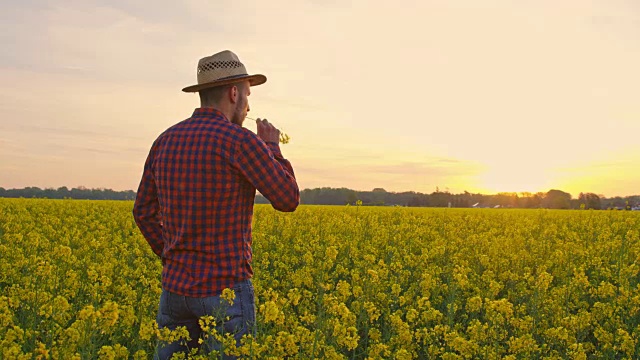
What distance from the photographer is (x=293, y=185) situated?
293 centimetres

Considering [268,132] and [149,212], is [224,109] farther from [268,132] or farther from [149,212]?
[149,212]

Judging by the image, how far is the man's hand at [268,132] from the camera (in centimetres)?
307

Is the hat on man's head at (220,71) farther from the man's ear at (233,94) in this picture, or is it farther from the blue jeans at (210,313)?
the blue jeans at (210,313)

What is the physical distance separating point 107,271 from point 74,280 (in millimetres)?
618

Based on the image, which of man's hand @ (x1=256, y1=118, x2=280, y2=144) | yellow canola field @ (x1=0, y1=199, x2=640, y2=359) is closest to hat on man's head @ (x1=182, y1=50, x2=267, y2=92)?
man's hand @ (x1=256, y1=118, x2=280, y2=144)

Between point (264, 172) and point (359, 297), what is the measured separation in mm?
2908

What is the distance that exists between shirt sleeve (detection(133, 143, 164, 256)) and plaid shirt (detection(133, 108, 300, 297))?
0.28 meters

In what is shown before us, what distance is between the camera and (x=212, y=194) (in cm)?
286

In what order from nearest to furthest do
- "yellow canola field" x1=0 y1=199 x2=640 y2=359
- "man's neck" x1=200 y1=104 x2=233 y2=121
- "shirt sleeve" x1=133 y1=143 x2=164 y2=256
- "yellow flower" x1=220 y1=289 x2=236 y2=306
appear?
"yellow flower" x1=220 y1=289 x2=236 y2=306
"man's neck" x1=200 y1=104 x2=233 y2=121
"shirt sleeve" x1=133 y1=143 x2=164 y2=256
"yellow canola field" x1=0 y1=199 x2=640 y2=359

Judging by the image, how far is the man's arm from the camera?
9.23ft

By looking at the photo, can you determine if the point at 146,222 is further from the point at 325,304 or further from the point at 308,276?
the point at 308,276

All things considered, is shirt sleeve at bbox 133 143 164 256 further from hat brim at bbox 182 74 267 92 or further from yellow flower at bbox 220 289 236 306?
yellow flower at bbox 220 289 236 306

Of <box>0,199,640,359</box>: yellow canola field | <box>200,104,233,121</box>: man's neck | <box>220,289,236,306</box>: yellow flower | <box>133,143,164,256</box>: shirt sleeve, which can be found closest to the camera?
<box>220,289,236,306</box>: yellow flower

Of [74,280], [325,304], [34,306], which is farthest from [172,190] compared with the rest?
[74,280]
